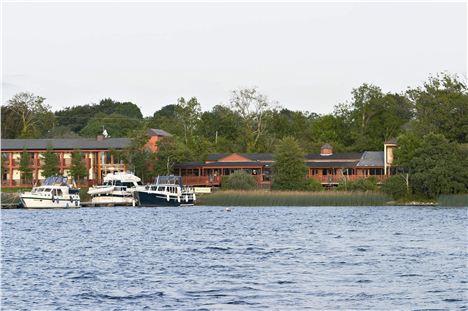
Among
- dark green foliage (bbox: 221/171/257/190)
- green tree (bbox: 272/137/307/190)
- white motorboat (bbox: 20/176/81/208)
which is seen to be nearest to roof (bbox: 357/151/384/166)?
green tree (bbox: 272/137/307/190)

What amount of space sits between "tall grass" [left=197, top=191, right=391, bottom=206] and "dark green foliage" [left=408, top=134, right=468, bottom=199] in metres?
3.75

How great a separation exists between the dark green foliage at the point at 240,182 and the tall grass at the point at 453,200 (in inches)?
897

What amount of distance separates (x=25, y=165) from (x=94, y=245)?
220 ft

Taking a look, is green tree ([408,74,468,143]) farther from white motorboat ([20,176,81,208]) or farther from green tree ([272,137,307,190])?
white motorboat ([20,176,81,208])

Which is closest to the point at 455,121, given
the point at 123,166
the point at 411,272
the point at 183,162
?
the point at 183,162

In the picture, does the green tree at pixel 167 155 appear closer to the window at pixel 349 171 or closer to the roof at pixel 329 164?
the roof at pixel 329 164

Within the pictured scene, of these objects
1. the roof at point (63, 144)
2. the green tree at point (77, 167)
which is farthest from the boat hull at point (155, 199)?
the roof at point (63, 144)

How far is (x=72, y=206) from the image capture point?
3706 inches

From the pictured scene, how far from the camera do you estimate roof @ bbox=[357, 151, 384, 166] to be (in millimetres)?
114037

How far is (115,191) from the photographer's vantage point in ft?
329

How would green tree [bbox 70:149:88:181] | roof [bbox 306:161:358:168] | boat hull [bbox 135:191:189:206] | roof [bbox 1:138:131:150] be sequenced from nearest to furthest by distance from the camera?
boat hull [bbox 135:191:189:206] → green tree [bbox 70:149:88:181] → roof [bbox 306:161:358:168] → roof [bbox 1:138:131:150]

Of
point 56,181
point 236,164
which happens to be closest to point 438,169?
point 236,164

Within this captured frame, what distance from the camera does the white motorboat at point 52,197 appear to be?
303 feet

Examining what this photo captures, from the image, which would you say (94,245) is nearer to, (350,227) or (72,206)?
(350,227)
